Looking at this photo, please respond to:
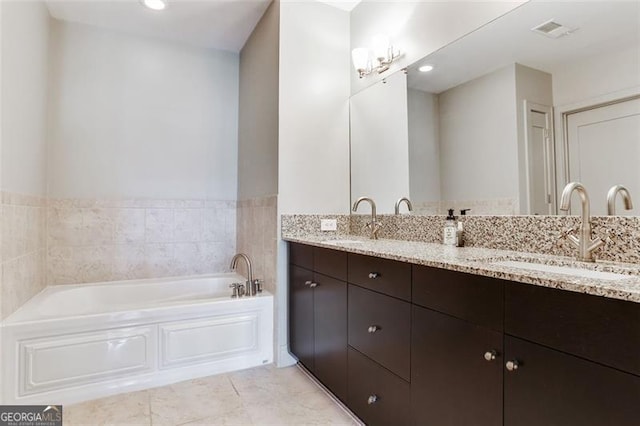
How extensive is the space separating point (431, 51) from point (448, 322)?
5.43ft

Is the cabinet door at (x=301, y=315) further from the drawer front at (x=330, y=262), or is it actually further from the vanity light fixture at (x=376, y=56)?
the vanity light fixture at (x=376, y=56)

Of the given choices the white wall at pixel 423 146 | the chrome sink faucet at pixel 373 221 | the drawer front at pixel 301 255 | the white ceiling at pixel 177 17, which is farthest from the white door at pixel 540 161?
the white ceiling at pixel 177 17

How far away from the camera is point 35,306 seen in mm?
2180

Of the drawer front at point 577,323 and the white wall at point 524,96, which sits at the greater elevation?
the white wall at point 524,96

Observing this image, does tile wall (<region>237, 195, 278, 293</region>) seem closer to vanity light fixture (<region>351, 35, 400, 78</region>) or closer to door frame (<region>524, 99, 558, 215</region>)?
vanity light fixture (<region>351, 35, 400, 78</region>)

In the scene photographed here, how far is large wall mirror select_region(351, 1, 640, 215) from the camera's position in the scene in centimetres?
125

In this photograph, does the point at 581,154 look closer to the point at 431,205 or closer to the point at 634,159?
the point at 634,159

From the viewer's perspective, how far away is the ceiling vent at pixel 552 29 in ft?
4.65

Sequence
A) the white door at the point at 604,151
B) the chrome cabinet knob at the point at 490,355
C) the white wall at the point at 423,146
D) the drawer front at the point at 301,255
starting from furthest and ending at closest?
the drawer front at the point at 301,255 → the white wall at the point at 423,146 → the white door at the point at 604,151 → the chrome cabinet knob at the point at 490,355

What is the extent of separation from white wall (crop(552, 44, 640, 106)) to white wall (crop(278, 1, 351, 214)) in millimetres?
1558

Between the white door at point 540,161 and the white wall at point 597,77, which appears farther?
the white door at point 540,161

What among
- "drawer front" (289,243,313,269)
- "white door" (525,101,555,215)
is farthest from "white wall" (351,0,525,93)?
"drawer front" (289,243,313,269)

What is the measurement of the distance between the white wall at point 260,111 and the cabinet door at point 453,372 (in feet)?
5.13

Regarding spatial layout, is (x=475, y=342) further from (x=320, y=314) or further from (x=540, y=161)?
(x=320, y=314)
